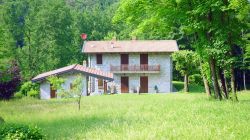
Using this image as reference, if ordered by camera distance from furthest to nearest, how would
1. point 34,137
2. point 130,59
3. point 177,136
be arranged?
point 130,59 < point 34,137 < point 177,136

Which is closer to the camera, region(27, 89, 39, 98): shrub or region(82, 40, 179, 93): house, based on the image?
region(27, 89, 39, 98): shrub

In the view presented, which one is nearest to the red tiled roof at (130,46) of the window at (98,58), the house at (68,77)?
the window at (98,58)

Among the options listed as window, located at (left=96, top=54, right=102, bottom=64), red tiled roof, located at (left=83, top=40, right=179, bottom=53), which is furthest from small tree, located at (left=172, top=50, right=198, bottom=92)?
window, located at (left=96, top=54, right=102, bottom=64)

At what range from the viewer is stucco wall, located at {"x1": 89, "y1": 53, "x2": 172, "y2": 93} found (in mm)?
55531

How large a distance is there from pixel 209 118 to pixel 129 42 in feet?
146

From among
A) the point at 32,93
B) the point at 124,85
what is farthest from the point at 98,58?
the point at 32,93

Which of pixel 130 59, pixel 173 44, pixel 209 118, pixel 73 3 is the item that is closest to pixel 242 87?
pixel 173 44

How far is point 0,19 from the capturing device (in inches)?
2601

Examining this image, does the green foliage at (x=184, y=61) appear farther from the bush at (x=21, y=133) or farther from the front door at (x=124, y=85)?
the bush at (x=21, y=133)

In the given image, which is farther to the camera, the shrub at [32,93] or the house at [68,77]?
the shrub at [32,93]

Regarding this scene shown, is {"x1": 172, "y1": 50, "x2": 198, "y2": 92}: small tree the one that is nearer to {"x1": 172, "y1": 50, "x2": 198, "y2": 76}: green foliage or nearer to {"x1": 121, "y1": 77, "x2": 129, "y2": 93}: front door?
{"x1": 172, "y1": 50, "x2": 198, "y2": 76}: green foliage

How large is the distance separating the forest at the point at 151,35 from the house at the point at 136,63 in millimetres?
2654

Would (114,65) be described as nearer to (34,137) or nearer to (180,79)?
(180,79)

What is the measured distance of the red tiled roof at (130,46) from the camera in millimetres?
54594
